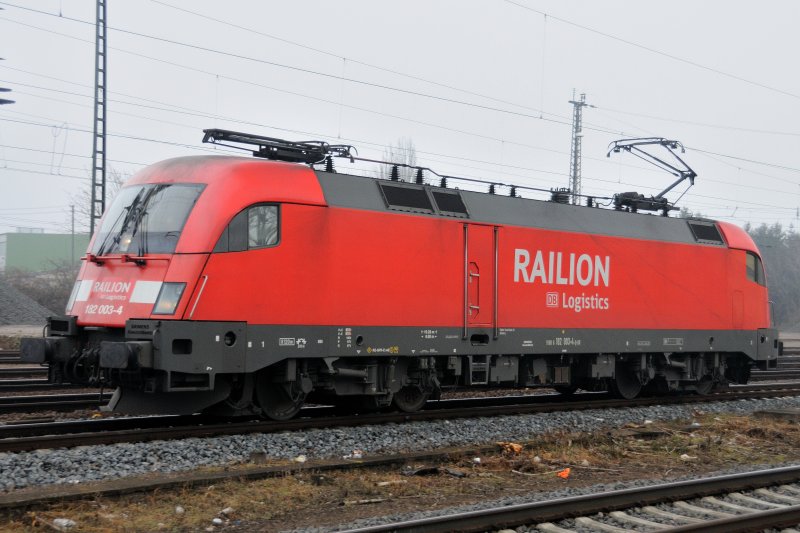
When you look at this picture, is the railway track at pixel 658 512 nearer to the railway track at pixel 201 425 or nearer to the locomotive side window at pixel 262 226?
the railway track at pixel 201 425

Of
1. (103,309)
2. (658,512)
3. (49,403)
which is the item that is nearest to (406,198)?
(103,309)

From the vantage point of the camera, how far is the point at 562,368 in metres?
16.8

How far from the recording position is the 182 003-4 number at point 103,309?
38.9ft

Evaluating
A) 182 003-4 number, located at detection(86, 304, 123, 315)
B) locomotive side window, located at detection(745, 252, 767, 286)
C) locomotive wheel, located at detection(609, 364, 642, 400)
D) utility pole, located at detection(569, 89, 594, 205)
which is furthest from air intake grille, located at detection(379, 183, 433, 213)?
utility pole, located at detection(569, 89, 594, 205)

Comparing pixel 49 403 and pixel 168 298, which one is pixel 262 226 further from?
pixel 49 403

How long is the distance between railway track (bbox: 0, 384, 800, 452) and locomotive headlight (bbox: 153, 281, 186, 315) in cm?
152

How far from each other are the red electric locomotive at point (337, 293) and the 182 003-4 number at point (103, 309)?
24 millimetres

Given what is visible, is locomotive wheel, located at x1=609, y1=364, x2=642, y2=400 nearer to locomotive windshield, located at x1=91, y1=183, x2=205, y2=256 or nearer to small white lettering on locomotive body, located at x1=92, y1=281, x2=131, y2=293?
locomotive windshield, located at x1=91, y1=183, x2=205, y2=256

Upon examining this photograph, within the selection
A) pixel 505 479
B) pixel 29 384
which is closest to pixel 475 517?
pixel 505 479

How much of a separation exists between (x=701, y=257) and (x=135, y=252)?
12.2 m

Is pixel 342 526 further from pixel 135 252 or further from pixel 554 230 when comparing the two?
pixel 554 230

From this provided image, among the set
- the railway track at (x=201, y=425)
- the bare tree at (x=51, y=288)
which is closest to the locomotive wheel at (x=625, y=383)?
the railway track at (x=201, y=425)

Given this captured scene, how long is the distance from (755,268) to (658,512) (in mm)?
13810

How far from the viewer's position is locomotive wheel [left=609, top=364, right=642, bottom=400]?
725 inches
